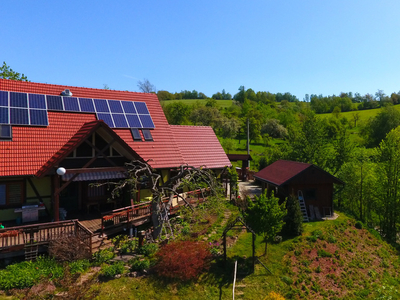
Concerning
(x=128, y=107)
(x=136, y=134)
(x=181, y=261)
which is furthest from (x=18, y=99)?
(x=181, y=261)

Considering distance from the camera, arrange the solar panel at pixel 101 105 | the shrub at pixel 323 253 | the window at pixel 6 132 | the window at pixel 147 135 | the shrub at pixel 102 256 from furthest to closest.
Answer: the window at pixel 147 135 → the solar panel at pixel 101 105 → the shrub at pixel 323 253 → the window at pixel 6 132 → the shrub at pixel 102 256

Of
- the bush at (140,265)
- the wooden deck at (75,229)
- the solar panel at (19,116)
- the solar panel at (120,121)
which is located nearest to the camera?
the wooden deck at (75,229)

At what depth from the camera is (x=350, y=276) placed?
1523 cm

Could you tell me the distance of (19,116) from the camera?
52.4ft

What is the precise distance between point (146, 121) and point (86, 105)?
436cm

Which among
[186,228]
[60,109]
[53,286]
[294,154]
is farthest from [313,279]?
[294,154]

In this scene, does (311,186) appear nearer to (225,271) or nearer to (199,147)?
(199,147)

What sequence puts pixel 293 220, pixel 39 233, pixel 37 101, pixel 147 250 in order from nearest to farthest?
pixel 39 233
pixel 147 250
pixel 293 220
pixel 37 101

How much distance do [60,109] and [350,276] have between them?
20.5 meters

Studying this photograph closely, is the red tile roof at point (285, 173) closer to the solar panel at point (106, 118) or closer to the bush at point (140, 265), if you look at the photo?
the bush at point (140, 265)

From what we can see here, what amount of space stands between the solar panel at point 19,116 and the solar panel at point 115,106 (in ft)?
18.0

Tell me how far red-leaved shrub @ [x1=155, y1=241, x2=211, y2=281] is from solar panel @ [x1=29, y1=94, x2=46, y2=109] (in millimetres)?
12104

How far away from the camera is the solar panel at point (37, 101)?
17175 millimetres

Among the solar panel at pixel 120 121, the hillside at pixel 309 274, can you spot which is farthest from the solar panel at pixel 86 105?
the hillside at pixel 309 274
